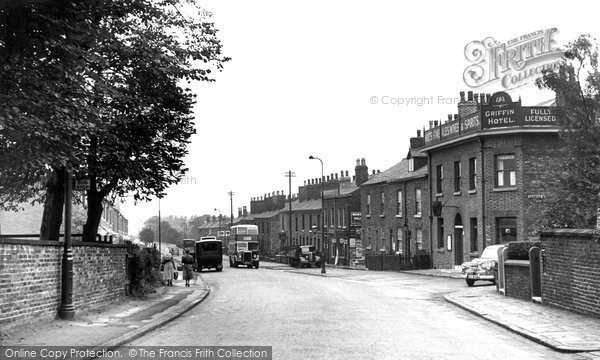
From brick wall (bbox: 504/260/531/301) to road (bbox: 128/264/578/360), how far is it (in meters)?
2.16

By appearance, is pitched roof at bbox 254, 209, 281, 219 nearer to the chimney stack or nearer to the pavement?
the chimney stack

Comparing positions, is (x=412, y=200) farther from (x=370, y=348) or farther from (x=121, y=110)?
(x=370, y=348)

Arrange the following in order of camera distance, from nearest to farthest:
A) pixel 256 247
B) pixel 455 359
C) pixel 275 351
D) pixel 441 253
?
pixel 455 359, pixel 275 351, pixel 441 253, pixel 256 247

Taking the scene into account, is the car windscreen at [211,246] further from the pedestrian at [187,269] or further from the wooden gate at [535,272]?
the wooden gate at [535,272]

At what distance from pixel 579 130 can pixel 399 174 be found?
35436mm

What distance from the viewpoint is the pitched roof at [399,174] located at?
160 ft

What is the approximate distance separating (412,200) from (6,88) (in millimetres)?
40258

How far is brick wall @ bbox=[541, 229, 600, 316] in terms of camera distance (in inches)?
Result: 586

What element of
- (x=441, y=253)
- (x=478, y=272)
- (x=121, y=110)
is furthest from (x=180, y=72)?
(x=441, y=253)

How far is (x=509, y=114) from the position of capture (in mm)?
36656

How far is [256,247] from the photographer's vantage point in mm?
61875

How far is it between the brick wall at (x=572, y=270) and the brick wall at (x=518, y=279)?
1.42 m

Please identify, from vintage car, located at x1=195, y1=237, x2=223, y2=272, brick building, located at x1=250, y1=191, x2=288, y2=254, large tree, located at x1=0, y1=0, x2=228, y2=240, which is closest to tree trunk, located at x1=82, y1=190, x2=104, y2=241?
large tree, located at x1=0, y1=0, x2=228, y2=240

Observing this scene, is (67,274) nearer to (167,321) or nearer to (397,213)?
(167,321)
